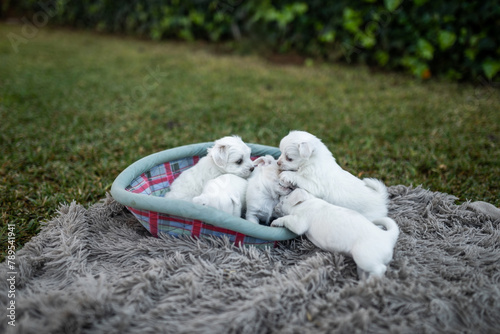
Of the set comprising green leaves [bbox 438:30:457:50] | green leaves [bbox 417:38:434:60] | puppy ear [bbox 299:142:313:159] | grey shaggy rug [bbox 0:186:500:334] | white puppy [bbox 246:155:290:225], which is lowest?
grey shaggy rug [bbox 0:186:500:334]

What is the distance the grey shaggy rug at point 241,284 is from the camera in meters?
1.67

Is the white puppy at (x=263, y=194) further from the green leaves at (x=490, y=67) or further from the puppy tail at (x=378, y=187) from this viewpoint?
the green leaves at (x=490, y=67)

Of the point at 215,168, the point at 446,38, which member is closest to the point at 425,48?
the point at 446,38

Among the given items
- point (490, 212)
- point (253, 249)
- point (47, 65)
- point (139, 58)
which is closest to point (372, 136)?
point (490, 212)

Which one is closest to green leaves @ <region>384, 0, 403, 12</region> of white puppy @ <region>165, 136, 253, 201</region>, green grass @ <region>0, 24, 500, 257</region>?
green grass @ <region>0, 24, 500, 257</region>

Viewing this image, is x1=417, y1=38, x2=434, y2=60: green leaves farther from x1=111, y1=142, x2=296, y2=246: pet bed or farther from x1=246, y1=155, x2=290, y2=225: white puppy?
x1=111, y1=142, x2=296, y2=246: pet bed

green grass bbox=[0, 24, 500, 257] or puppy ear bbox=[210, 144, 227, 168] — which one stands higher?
puppy ear bbox=[210, 144, 227, 168]

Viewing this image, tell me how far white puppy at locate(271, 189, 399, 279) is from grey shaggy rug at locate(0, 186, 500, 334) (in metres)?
0.07

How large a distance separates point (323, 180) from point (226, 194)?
602 mm

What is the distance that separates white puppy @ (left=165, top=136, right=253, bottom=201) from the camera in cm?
252

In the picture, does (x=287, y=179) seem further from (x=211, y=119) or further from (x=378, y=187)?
(x=211, y=119)

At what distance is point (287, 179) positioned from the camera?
2.38 metres

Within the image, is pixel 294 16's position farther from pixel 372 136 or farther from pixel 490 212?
pixel 490 212

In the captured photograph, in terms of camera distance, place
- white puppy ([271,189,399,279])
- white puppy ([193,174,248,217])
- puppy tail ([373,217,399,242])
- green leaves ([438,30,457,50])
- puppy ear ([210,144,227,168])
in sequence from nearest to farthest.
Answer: white puppy ([271,189,399,279]) → puppy tail ([373,217,399,242]) → white puppy ([193,174,248,217]) → puppy ear ([210,144,227,168]) → green leaves ([438,30,457,50])
